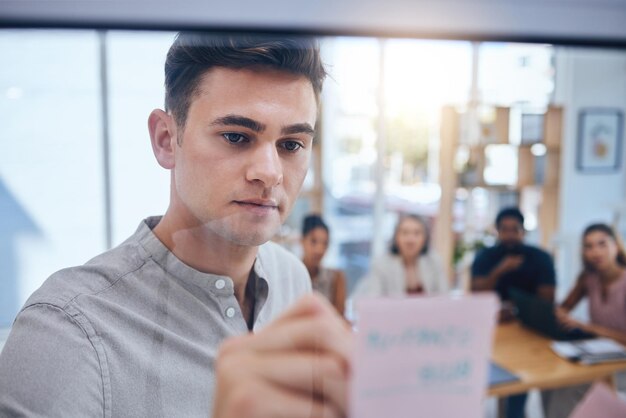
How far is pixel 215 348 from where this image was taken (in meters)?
0.50

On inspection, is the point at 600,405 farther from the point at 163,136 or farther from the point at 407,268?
the point at 163,136

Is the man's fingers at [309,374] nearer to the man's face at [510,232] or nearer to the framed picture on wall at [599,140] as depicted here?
the man's face at [510,232]

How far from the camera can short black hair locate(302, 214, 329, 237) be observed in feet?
1.82

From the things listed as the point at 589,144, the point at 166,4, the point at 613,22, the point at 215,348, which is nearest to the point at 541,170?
the point at 589,144

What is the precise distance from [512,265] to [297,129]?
1.08 ft

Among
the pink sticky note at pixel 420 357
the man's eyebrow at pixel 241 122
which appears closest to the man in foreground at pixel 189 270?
the man's eyebrow at pixel 241 122

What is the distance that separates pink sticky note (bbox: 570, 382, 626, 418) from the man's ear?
1.77 ft

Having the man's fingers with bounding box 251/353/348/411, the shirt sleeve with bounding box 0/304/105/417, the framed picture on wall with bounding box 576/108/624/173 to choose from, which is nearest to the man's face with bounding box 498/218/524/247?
the framed picture on wall with bounding box 576/108/624/173

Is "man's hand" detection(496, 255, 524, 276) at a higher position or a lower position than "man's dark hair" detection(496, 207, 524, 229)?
lower

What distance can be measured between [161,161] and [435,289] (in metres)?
0.32

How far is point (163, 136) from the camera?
529 mm

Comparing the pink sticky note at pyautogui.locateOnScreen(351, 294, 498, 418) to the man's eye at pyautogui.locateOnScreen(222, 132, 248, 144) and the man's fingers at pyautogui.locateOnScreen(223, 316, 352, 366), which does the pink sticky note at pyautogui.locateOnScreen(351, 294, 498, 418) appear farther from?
the man's eye at pyautogui.locateOnScreen(222, 132, 248, 144)

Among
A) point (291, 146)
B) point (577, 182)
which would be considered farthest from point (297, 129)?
point (577, 182)

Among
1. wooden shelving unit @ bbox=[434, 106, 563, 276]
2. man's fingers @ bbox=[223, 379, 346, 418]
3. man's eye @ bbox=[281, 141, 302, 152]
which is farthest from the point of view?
wooden shelving unit @ bbox=[434, 106, 563, 276]
